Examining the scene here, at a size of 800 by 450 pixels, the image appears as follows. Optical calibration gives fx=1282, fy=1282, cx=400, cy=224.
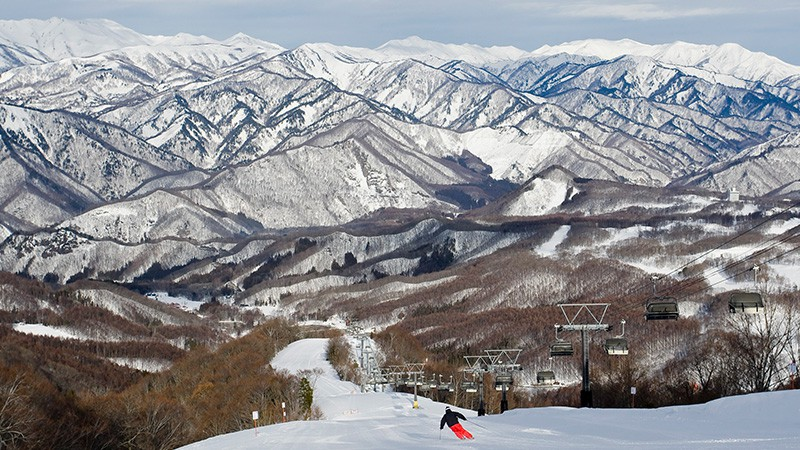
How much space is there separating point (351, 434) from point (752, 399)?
62.3 ft

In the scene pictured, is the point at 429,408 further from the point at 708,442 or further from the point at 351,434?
the point at 708,442

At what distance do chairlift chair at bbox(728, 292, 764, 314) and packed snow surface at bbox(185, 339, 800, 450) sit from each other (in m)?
4.14

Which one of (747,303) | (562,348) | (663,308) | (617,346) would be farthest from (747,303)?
(562,348)

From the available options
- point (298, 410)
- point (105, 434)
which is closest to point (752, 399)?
point (298, 410)

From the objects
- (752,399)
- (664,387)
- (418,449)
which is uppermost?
(664,387)

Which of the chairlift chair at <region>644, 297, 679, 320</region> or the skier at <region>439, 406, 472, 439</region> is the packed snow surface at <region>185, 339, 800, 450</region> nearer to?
the skier at <region>439, 406, 472, 439</region>

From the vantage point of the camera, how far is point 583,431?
178 feet

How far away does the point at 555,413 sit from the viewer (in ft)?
222

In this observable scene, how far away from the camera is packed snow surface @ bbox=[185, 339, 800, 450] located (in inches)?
1873

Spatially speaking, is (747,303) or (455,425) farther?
(747,303)

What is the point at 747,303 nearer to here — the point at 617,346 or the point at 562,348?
the point at 617,346

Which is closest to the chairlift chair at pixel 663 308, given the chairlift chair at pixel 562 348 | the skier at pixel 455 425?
the chairlift chair at pixel 562 348

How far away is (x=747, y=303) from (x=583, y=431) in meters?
12.9

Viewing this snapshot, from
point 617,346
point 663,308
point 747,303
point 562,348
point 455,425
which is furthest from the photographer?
point 562,348
